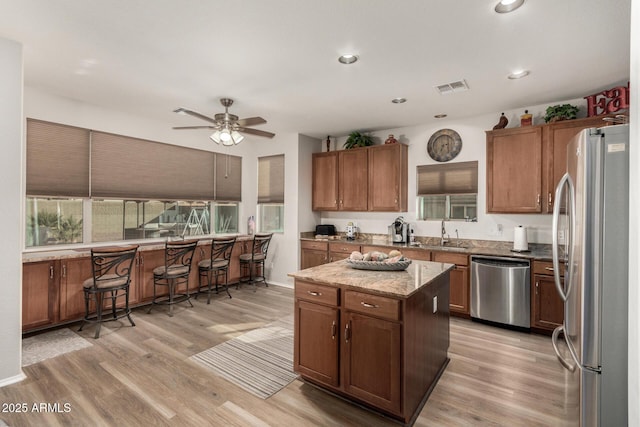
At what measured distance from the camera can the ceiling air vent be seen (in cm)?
350

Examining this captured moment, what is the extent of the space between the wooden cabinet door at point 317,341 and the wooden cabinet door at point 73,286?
9.92 feet

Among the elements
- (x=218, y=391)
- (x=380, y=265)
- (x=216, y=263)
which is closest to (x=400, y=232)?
(x=380, y=265)

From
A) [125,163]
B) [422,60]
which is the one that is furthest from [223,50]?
[125,163]

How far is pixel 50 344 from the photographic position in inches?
134

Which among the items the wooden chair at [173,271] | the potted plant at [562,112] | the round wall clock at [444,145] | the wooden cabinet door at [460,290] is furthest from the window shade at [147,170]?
the potted plant at [562,112]

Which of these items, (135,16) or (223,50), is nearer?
(135,16)

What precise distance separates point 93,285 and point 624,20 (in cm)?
538

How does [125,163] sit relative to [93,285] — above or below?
above

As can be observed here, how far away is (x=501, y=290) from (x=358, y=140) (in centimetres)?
317

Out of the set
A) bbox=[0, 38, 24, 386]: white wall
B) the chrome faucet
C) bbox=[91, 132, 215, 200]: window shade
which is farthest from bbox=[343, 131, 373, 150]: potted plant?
bbox=[0, 38, 24, 386]: white wall

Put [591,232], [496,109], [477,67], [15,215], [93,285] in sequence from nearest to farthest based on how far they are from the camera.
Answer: [591,232], [15,215], [477,67], [93,285], [496,109]

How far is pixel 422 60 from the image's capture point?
2.98m

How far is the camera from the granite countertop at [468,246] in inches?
155

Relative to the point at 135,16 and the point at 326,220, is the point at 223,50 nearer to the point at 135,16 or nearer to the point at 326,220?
the point at 135,16
